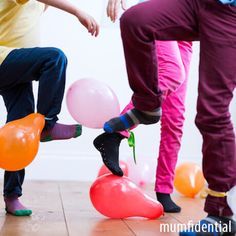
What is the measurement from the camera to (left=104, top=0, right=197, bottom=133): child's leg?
4.41 ft

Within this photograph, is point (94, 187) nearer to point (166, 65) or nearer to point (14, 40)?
point (166, 65)

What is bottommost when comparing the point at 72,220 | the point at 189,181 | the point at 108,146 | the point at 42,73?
the point at 189,181

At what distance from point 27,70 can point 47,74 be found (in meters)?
0.08

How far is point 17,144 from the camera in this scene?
1.54 metres

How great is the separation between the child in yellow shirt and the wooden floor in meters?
0.12

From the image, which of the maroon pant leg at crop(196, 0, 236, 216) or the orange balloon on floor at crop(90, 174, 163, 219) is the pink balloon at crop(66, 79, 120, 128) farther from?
the maroon pant leg at crop(196, 0, 236, 216)

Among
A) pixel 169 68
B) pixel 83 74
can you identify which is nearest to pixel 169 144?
pixel 169 68

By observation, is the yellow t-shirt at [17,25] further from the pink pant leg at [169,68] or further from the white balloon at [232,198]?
the white balloon at [232,198]

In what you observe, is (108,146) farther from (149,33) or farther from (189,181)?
(189,181)

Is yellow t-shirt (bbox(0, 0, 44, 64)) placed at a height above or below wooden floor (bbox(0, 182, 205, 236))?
above

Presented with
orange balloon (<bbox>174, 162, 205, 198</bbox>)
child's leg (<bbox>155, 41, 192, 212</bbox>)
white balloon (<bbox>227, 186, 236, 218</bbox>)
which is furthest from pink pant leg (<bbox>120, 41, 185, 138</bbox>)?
orange balloon (<bbox>174, 162, 205, 198</bbox>)

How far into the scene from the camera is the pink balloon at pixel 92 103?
5.69ft

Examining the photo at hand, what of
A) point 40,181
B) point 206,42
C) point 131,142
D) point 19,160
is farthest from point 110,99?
point 40,181

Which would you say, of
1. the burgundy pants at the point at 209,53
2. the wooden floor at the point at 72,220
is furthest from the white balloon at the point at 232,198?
the wooden floor at the point at 72,220
